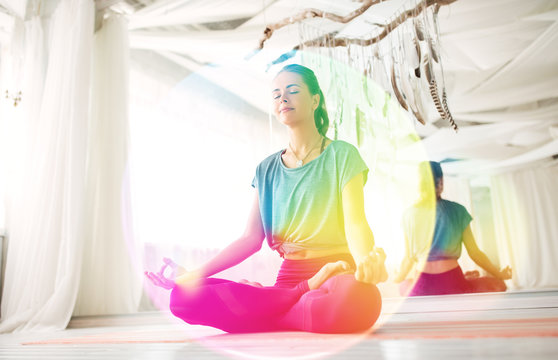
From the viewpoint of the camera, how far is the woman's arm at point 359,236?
0.74m

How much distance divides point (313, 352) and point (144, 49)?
2606 mm

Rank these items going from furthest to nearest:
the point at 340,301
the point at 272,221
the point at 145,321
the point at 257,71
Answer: the point at 257,71
the point at 145,321
the point at 272,221
the point at 340,301

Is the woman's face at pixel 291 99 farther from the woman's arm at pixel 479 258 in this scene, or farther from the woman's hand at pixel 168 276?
the woman's arm at pixel 479 258

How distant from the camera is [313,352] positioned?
0.69 metres

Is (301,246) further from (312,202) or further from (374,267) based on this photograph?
(374,267)

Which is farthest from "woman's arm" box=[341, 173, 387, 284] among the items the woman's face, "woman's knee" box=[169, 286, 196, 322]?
"woman's knee" box=[169, 286, 196, 322]

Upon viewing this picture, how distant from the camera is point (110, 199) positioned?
231 cm

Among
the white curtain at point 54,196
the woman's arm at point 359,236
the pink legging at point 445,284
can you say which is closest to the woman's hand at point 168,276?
the woman's arm at point 359,236

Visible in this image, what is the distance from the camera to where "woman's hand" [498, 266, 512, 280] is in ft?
5.69

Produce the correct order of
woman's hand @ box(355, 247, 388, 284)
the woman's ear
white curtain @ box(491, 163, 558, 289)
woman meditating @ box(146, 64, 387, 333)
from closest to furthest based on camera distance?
woman's hand @ box(355, 247, 388, 284) → woman meditating @ box(146, 64, 387, 333) → the woman's ear → white curtain @ box(491, 163, 558, 289)

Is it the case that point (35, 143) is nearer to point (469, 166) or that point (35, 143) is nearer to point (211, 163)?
point (211, 163)

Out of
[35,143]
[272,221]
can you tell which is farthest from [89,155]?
[272,221]

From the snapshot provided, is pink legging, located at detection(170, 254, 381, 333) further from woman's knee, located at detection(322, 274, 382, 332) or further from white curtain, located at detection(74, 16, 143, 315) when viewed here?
white curtain, located at detection(74, 16, 143, 315)

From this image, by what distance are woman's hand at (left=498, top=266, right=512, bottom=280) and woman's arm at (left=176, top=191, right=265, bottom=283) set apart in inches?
47.8
